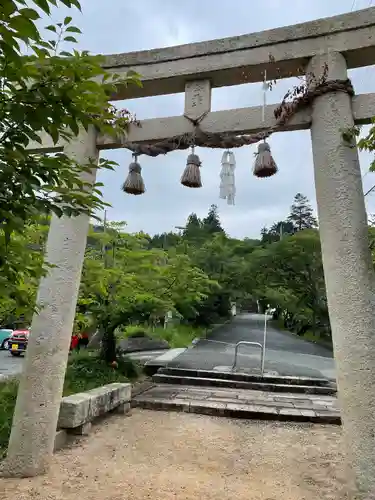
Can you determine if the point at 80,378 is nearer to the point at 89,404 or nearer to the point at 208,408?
the point at 89,404

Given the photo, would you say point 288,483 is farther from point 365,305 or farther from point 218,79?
point 218,79

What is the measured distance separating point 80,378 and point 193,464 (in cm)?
382

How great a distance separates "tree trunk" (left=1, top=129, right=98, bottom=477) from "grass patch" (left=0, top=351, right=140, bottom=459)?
82 centimetres

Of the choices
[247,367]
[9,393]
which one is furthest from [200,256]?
[9,393]

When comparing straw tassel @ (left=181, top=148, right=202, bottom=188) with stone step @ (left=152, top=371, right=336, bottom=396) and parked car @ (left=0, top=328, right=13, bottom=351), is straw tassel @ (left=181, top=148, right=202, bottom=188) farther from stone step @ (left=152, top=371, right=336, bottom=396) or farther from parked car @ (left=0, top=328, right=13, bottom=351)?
parked car @ (left=0, top=328, right=13, bottom=351)

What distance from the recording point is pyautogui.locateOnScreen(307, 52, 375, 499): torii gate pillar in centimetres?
298

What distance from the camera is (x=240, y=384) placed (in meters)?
8.03

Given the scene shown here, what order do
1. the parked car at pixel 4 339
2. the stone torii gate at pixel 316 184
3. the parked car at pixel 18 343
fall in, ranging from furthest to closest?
1. the parked car at pixel 4 339
2. the parked car at pixel 18 343
3. the stone torii gate at pixel 316 184

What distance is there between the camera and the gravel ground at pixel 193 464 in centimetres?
317

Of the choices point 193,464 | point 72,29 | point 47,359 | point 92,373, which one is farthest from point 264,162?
point 92,373

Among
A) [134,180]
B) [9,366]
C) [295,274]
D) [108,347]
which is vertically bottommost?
[9,366]

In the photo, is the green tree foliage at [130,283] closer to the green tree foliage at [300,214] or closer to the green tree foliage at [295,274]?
the green tree foliage at [295,274]

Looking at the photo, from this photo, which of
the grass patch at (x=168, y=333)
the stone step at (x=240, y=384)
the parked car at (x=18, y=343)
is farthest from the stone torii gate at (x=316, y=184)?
the parked car at (x=18, y=343)

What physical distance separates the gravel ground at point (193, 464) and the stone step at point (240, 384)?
89.9 inches
